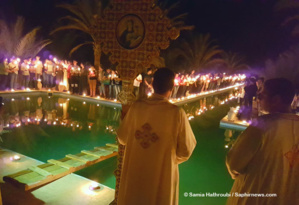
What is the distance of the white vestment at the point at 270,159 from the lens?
209cm

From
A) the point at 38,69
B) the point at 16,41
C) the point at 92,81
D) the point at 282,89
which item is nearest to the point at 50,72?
the point at 38,69

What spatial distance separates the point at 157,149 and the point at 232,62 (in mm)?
38133

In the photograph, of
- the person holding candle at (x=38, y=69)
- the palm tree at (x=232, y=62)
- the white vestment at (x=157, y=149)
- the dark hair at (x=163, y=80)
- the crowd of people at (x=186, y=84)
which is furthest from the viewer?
the palm tree at (x=232, y=62)

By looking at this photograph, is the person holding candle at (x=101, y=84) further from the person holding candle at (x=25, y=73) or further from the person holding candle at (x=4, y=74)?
the person holding candle at (x=4, y=74)

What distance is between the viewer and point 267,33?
32938 millimetres

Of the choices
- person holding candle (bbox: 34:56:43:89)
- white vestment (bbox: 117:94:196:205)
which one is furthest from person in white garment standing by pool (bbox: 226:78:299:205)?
person holding candle (bbox: 34:56:43:89)

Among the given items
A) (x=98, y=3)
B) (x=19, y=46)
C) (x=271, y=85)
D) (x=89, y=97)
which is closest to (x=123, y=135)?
(x=271, y=85)

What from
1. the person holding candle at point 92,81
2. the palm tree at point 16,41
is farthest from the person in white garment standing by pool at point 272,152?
the palm tree at point 16,41

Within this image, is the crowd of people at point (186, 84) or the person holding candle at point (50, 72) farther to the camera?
the person holding candle at point (50, 72)

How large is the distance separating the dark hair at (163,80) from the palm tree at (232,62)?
35.9 metres

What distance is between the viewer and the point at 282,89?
209cm

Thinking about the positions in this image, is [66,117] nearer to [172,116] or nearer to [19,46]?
[172,116]

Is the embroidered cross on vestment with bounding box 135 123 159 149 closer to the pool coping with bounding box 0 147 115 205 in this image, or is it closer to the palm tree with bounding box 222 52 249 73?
the pool coping with bounding box 0 147 115 205

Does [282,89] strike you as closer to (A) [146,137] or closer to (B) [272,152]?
(B) [272,152]
